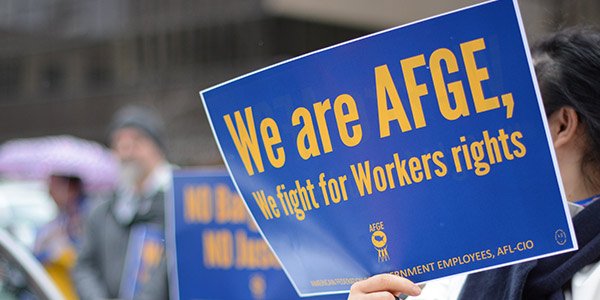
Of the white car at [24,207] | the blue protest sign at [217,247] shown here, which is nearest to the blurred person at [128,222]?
the blue protest sign at [217,247]

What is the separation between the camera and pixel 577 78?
198 cm

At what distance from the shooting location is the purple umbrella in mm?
8617

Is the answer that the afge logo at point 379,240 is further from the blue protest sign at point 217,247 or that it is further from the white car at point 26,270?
the blue protest sign at point 217,247

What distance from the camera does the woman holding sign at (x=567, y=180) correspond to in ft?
6.03

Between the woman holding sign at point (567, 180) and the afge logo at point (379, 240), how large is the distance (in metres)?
0.04

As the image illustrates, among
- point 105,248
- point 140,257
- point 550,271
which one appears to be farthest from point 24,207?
point 550,271

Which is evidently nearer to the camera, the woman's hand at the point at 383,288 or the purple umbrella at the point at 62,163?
the woman's hand at the point at 383,288

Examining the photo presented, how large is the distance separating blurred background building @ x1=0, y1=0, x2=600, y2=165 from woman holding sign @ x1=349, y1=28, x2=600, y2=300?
11851mm

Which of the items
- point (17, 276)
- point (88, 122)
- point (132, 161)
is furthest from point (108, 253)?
point (88, 122)

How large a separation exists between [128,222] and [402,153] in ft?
11.6

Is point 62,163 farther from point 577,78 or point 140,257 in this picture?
→ point 577,78

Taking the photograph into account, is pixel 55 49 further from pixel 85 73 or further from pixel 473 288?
pixel 473 288

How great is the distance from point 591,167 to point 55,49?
23.7 m

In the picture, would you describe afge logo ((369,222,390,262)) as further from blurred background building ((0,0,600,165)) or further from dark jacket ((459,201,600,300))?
blurred background building ((0,0,600,165))
